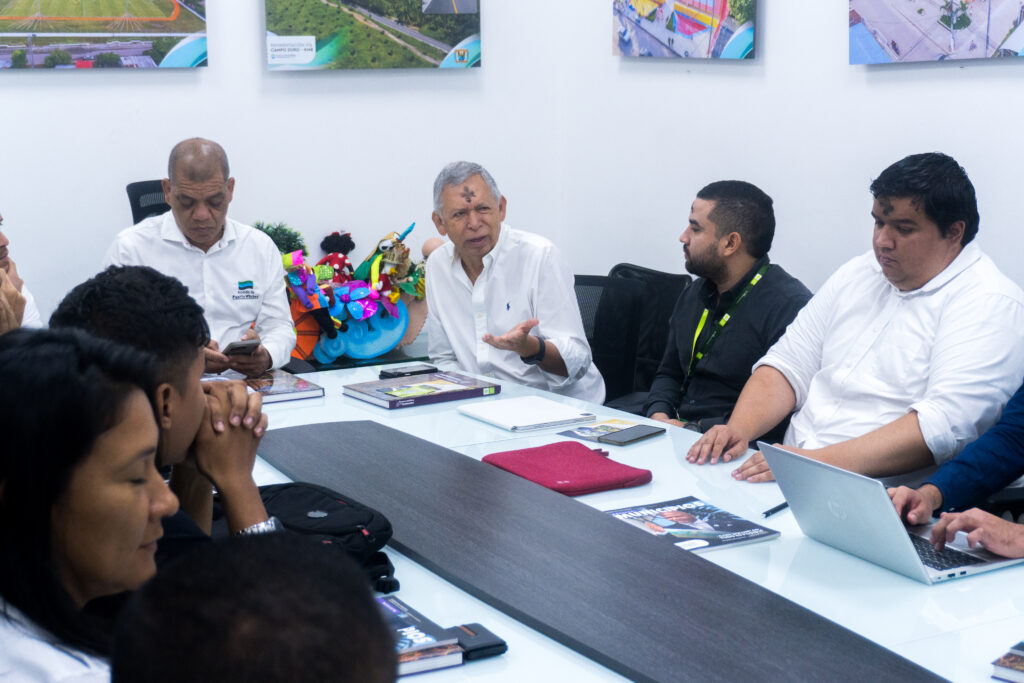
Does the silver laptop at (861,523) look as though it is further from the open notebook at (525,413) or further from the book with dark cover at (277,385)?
the book with dark cover at (277,385)

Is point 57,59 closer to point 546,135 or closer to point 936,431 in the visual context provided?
point 546,135

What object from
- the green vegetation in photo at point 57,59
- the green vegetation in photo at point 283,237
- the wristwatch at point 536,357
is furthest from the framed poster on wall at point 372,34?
the wristwatch at point 536,357

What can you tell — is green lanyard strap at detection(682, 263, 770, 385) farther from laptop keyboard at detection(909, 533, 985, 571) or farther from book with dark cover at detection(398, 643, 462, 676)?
book with dark cover at detection(398, 643, 462, 676)

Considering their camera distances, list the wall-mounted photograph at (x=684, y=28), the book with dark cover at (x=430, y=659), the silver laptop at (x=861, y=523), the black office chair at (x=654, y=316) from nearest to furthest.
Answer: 1. the book with dark cover at (x=430, y=659)
2. the silver laptop at (x=861, y=523)
3. the black office chair at (x=654, y=316)
4. the wall-mounted photograph at (x=684, y=28)

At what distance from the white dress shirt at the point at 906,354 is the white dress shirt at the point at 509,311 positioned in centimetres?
70

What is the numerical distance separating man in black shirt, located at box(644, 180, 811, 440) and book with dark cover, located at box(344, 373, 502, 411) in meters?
0.55

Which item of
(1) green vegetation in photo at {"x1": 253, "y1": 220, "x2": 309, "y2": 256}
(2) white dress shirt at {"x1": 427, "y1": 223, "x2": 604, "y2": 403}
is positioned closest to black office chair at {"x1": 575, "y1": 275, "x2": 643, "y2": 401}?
(2) white dress shirt at {"x1": 427, "y1": 223, "x2": 604, "y2": 403}

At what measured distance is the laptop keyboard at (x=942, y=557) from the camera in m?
1.74

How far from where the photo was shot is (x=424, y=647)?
141cm

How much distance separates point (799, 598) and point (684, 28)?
3314 millimetres

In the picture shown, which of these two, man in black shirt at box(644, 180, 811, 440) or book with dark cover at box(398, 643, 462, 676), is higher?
man in black shirt at box(644, 180, 811, 440)

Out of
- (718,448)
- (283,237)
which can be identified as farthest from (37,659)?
(283,237)

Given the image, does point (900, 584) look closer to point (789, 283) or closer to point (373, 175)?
point (789, 283)

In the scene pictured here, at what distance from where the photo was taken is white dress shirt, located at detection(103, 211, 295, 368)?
3.67 meters
